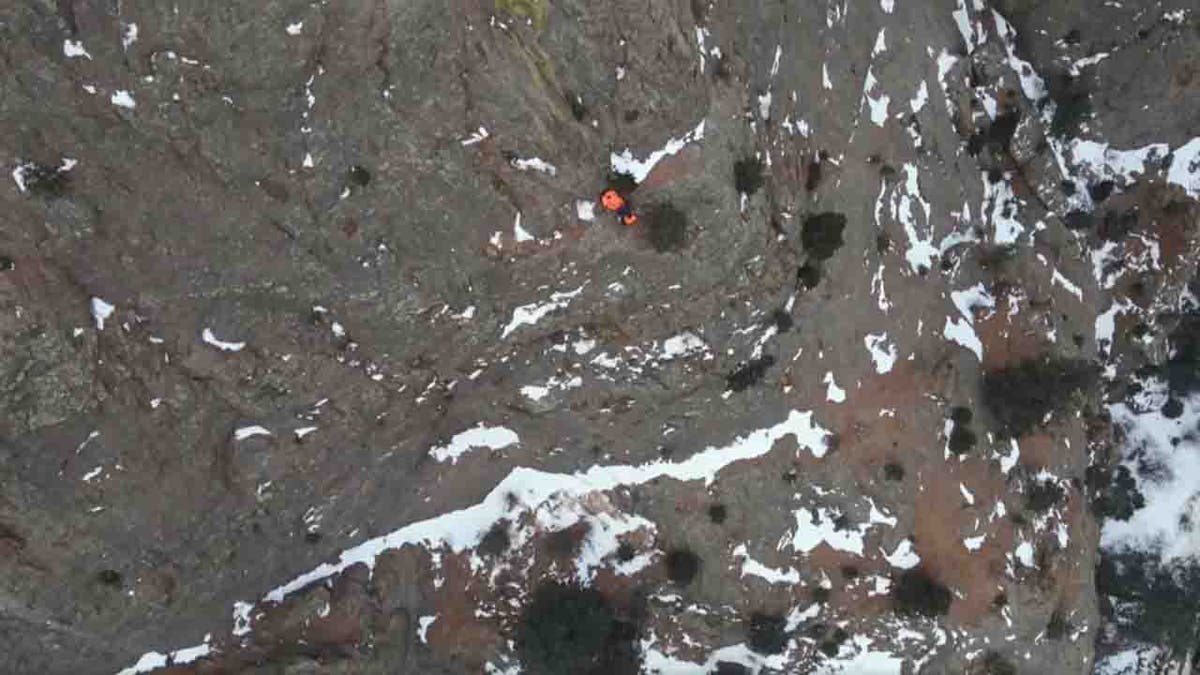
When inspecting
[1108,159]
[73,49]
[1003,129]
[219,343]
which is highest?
[1108,159]

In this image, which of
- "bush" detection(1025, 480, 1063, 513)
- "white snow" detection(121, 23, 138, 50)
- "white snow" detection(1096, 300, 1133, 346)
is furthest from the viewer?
"white snow" detection(1096, 300, 1133, 346)

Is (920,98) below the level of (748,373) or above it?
above

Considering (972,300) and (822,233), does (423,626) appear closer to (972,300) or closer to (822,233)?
(822,233)

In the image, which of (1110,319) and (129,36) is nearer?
(129,36)

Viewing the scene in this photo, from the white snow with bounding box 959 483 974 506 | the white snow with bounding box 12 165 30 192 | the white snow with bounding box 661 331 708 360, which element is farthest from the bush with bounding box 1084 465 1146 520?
the white snow with bounding box 12 165 30 192

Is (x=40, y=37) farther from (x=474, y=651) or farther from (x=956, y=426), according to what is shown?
(x=956, y=426)

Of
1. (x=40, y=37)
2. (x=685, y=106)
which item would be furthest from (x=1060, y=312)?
(x=40, y=37)

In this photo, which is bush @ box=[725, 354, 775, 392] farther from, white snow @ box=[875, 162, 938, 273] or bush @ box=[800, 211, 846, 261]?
white snow @ box=[875, 162, 938, 273]

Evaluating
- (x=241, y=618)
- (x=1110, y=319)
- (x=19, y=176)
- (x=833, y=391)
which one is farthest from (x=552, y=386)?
(x=1110, y=319)
